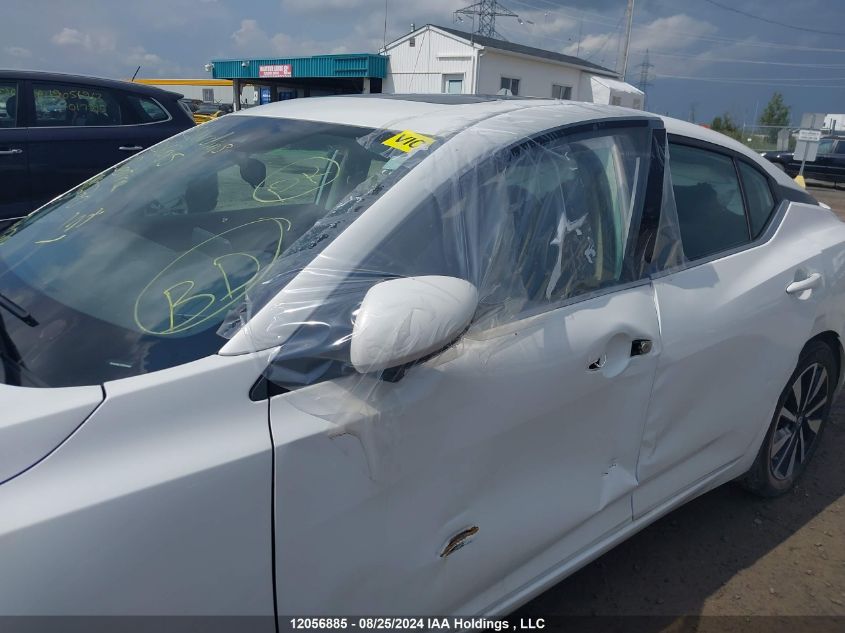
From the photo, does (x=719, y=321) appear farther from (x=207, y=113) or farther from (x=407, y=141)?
(x=207, y=113)

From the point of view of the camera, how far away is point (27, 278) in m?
1.72

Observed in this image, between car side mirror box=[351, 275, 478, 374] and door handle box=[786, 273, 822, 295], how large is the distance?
1639 mm

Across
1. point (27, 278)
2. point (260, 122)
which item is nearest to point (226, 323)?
point (27, 278)

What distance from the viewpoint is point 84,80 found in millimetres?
5930

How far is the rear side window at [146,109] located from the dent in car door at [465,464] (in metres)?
5.72

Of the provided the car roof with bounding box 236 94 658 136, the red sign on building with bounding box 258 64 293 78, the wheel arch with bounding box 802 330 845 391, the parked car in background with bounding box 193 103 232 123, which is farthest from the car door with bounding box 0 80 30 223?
the red sign on building with bounding box 258 64 293 78

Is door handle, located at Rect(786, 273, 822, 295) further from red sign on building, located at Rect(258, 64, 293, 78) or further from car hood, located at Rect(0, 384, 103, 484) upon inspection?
red sign on building, located at Rect(258, 64, 293, 78)

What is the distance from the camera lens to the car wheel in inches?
108

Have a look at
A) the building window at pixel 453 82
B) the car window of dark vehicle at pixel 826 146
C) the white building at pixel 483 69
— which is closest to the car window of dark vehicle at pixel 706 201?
the car window of dark vehicle at pixel 826 146

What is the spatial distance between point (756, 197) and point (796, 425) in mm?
1024

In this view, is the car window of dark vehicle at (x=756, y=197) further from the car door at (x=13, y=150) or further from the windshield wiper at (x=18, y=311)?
the car door at (x=13, y=150)

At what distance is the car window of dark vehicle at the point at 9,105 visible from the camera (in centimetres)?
559

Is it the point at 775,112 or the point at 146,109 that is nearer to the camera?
the point at 146,109

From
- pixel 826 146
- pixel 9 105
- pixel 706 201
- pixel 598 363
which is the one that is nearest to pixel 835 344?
pixel 706 201
